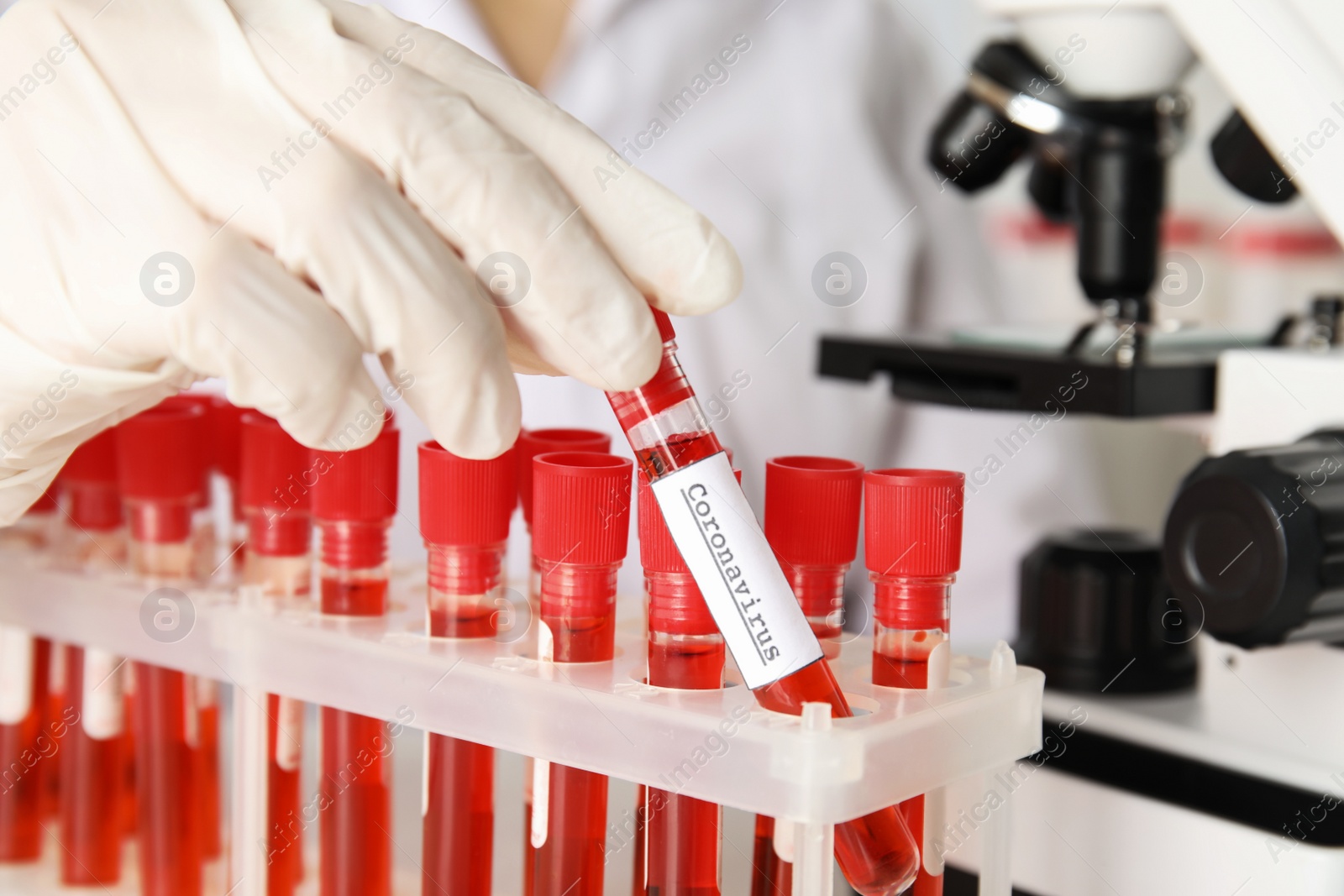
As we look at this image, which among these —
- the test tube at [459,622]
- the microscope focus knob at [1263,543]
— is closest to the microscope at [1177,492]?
the microscope focus knob at [1263,543]

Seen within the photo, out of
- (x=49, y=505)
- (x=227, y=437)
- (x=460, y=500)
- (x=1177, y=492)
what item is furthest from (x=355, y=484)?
(x=1177, y=492)

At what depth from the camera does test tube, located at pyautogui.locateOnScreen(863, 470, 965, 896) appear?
1.90ft

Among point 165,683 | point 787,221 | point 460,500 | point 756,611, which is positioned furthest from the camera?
point 787,221

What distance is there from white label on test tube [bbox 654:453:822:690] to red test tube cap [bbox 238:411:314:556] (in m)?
0.29

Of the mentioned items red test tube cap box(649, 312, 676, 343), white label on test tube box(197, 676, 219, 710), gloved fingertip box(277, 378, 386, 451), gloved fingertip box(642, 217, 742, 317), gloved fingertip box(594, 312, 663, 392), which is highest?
gloved fingertip box(642, 217, 742, 317)

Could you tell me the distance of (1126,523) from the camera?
144 cm

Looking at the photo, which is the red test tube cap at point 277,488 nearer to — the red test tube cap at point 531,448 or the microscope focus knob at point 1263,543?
the red test tube cap at point 531,448

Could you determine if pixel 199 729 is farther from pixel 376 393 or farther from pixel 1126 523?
pixel 1126 523

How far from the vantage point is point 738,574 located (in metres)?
0.55

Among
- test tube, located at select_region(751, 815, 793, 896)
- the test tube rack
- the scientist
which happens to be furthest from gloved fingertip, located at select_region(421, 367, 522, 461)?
test tube, located at select_region(751, 815, 793, 896)

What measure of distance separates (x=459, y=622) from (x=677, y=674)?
5.2 inches

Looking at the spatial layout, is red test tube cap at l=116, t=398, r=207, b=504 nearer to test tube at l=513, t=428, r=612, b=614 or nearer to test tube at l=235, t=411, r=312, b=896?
test tube at l=235, t=411, r=312, b=896

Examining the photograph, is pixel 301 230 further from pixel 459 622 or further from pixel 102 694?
pixel 102 694

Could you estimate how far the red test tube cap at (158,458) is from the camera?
764 mm
